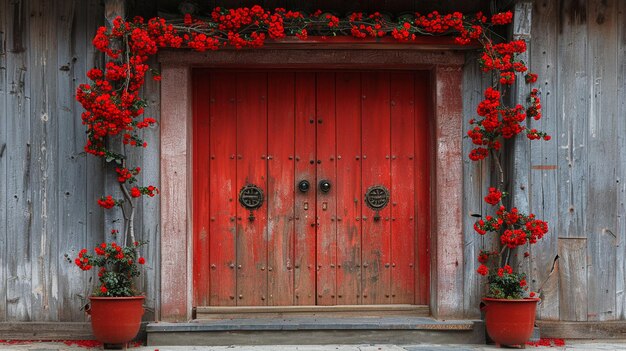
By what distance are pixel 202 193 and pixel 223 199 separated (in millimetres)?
182

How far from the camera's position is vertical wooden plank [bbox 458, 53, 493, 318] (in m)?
7.82

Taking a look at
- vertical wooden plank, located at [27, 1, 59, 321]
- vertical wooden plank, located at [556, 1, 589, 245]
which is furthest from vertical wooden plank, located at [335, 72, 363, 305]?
vertical wooden plank, located at [27, 1, 59, 321]

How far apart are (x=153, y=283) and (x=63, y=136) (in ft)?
4.56

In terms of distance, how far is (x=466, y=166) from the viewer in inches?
308

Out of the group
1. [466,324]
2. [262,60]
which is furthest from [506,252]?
[262,60]

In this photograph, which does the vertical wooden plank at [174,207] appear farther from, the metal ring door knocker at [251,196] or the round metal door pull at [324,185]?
the round metal door pull at [324,185]

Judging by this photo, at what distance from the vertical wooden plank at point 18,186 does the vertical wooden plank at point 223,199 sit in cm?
148

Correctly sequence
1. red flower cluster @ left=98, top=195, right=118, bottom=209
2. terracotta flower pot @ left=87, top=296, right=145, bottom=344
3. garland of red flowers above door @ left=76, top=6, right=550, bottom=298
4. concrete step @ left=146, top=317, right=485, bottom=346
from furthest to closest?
concrete step @ left=146, top=317, right=485, bottom=346 → red flower cluster @ left=98, top=195, right=118, bottom=209 → garland of red flowers above door @ left=76, top=6, right=550, bottom=298 → terracotta flower pot @ left=87, top=296, right=145, bottom=344

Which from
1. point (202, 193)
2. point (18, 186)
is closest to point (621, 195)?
point (202, 193)

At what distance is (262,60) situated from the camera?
7.76 metres

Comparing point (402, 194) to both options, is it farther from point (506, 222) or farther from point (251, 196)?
point (251, 196)

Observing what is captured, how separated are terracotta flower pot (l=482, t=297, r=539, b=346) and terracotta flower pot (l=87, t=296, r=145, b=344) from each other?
2.74m

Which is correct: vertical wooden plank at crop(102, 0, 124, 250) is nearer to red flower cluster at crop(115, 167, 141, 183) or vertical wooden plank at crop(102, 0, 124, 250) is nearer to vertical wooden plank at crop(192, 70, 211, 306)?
red flower cluster at crop(115, 167, 141, 183)

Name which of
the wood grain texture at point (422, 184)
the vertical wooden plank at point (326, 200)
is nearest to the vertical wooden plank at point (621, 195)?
the wood grain texture at point (422, 184)
